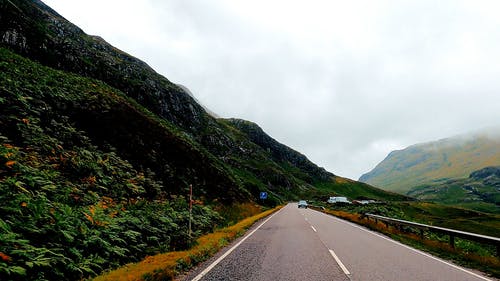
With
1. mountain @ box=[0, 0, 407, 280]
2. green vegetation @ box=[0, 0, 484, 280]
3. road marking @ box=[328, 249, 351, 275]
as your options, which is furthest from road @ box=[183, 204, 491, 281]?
mountain @ box=[0, 0, 407, 280]

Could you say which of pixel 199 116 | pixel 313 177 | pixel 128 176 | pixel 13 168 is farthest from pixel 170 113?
pixel 313 177

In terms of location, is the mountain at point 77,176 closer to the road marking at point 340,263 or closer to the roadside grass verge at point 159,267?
the roadside grass verge at point 159,267

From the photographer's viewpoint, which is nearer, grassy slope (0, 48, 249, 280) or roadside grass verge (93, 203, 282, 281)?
roadside grass verge (93, 203, 282, 281)

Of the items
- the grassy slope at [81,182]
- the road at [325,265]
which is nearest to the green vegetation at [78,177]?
the grassy slope at [81,182]

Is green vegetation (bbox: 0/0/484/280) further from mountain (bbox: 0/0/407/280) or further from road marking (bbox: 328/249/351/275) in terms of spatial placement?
road marking (bbox: 328/249/351/275)

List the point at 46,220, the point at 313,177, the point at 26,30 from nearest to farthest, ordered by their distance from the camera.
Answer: the point at 46,220
the point at 26,30
the point at 313,177

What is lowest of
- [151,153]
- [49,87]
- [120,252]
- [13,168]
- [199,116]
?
[120,252]

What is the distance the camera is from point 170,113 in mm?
74125

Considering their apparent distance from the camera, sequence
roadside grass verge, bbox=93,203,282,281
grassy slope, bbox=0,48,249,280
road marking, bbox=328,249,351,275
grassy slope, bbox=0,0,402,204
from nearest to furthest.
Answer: roadside grass verge, bbox=93,203,282,281 → grassy slope, bbox=0,48,249,280 → road marking, bbox=328,249,351,275 → grassy slope, bbox=0,0,402,204

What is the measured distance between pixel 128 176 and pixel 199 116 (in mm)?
84111

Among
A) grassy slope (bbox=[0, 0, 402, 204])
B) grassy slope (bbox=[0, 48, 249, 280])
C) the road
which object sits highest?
grassy slope (bbox=[0, 0, 402, 204])

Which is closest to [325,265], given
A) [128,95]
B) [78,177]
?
[78,177]

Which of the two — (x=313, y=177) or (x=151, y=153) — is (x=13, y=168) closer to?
(x=151, y=153)

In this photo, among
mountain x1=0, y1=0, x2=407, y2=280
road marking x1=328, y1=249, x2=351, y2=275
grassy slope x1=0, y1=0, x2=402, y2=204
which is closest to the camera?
mountain x1=0, y1=0, x2=407, y2=280
